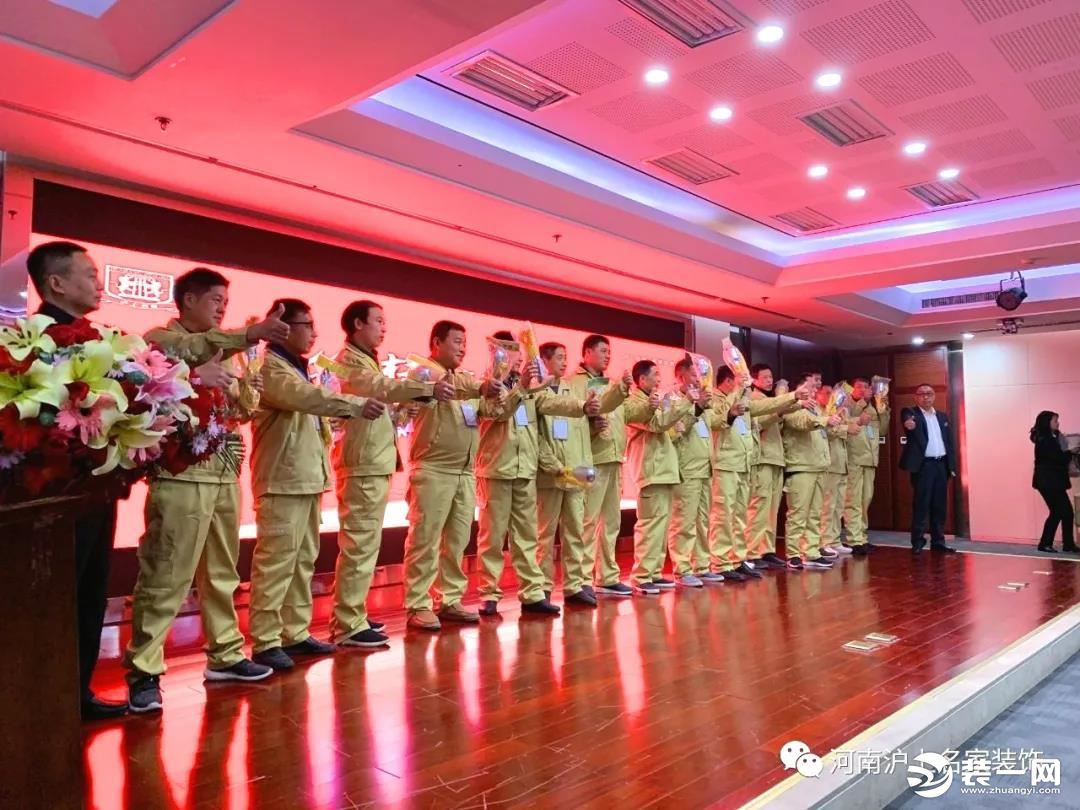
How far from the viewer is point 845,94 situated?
4.07 m

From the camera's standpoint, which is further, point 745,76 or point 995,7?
point 745,76

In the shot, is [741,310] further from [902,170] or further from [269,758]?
[269,758]

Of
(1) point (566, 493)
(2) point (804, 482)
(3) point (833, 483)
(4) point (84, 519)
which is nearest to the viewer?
(4) point (84, 519)

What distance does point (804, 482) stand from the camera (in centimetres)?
643

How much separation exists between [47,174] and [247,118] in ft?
4.38

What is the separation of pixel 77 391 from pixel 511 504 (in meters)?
3.13

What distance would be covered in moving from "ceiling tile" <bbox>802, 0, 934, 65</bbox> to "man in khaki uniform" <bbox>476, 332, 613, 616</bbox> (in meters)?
2.06

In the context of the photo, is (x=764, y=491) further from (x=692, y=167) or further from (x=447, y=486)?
(x=447, y=486)

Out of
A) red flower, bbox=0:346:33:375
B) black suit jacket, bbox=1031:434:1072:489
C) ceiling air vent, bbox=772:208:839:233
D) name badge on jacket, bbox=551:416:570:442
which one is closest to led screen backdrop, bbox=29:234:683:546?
name badge on jacket, bbox=551:416:570:442

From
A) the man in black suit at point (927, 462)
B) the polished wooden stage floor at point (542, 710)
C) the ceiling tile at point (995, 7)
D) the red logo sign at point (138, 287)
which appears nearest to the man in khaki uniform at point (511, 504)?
the polished wooden stage floor at point (542, 710)

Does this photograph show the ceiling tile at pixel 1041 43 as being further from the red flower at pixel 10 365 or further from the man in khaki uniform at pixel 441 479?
the red flower at pixel 10 365

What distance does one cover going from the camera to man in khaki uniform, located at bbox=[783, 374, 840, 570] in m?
6.31

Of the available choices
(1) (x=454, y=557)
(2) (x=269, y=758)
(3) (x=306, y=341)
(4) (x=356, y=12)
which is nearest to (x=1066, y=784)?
(2) (x=269, y=758)

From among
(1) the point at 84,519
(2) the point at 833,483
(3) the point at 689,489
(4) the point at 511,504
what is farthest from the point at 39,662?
(2) the point at 833,483
